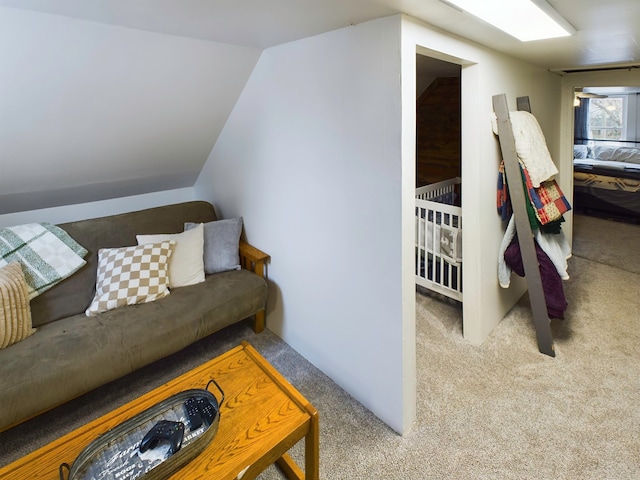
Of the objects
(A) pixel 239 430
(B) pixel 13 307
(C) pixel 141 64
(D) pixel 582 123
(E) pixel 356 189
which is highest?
(D) pixel 582 123

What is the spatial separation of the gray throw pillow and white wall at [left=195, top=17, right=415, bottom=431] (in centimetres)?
19

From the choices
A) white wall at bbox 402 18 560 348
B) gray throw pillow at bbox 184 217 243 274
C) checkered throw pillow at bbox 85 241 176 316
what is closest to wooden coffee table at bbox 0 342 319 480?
white wall at bbox 402 18 560 348

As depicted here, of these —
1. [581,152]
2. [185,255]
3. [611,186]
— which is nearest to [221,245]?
[185,255]

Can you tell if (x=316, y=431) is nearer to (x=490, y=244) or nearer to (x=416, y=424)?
(x=416, y=424)

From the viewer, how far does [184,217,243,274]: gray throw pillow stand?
2.64 metres

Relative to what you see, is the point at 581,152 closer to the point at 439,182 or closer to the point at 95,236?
the point at 439,182

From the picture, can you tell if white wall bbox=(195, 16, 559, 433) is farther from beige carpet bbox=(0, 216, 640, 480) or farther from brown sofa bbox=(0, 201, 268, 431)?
brown sofa bbox=(0, 201, 268, 431)

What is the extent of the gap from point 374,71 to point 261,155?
1.01 m

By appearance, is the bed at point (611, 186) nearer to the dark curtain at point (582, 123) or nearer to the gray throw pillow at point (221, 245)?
the dark curtain at point (582, 123)

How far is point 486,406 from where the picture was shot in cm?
195

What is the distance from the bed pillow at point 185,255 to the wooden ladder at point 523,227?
6.55 ft

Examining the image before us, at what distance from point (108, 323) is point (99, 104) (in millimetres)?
1153

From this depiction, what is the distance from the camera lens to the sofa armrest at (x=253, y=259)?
8.32 feet

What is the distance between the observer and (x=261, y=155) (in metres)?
2.41
